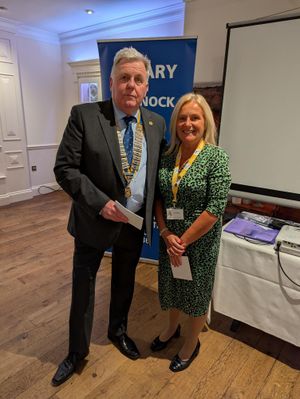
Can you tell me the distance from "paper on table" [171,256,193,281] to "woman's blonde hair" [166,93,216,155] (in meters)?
0.55

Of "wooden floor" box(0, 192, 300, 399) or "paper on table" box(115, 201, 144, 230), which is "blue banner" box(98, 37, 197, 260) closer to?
"paper on table" box(115, 201, 144, 230)

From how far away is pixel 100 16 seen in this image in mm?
3801

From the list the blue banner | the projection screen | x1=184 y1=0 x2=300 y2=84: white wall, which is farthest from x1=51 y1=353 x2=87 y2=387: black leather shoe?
x1=184 y1=0 x2=300 y2=84: white wall

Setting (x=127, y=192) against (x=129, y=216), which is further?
(x=127, y=192)

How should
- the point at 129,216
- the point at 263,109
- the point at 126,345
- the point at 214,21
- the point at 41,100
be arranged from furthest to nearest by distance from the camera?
the point at 41,100
the point at 214,21
the point at 263,109
the point at 126,345
the point at 129,216

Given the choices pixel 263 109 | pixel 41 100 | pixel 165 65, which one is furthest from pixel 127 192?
pixel 41 100

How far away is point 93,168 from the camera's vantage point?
129 centimetres

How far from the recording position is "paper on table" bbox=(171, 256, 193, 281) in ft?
4.60

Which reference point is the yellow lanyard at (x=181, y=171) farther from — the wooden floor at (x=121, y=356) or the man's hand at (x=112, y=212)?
the wooden floor at (x=121, y=356)

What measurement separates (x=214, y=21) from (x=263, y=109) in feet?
3.97

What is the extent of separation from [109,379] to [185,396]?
41cm

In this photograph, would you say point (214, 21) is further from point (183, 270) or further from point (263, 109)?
point (183, 270)

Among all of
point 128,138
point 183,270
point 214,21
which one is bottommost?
point 183,270

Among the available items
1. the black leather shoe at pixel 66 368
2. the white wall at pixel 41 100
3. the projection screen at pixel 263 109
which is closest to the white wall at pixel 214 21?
the projection screen at pixel 263 109
